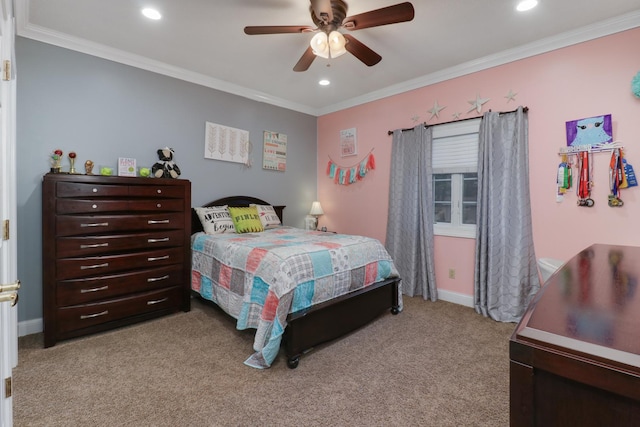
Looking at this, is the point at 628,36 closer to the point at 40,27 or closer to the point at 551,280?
the point at 551,280

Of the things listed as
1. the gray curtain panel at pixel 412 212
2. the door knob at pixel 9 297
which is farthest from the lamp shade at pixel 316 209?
the door knob at pixel 9 297

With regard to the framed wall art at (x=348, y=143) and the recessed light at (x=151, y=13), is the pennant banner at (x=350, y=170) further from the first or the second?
the recessed light at (x=151, y=13)

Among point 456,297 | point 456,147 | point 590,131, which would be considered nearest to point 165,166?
point 456,147

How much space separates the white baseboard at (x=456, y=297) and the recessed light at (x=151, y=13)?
3753mm

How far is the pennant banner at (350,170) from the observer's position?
4.18 meters

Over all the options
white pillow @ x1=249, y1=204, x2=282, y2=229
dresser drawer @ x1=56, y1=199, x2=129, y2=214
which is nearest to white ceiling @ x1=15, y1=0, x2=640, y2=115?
dresser drawer @ x1=56, y1=199, x2=129, y2=214

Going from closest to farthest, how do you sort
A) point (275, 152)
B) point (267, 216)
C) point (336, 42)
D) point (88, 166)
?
point (336, 42) < point (88, 166) < point (267, 216) < point (275, 152)

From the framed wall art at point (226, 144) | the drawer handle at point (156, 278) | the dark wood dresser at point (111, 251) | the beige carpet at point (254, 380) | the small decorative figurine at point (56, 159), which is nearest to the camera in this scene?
the beige carpet at point (254, 380)

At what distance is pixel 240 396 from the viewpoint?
1796mm

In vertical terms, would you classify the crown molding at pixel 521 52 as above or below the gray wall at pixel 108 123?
above

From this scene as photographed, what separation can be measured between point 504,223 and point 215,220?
2934 mm

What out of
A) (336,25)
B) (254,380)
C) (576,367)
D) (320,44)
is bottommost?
(254,380)

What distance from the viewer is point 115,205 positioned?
261 cm

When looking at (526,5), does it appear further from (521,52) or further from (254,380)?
(254,380)
